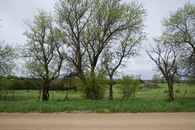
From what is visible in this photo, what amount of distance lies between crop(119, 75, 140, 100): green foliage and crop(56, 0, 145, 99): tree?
388 centimetres

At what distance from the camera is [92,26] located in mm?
25266

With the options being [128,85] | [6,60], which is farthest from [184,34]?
[6,60]

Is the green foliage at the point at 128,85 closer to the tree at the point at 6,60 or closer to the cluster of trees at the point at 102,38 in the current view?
the cluster of trees at the point at 102,38

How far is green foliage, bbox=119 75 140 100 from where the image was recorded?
26578mm

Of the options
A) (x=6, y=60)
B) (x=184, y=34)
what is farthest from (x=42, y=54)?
(x=184, y=34)

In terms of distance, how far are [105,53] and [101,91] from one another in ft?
18.0

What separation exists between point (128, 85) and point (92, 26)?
9.19 meters

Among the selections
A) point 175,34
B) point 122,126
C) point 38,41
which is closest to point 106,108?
point 122,126

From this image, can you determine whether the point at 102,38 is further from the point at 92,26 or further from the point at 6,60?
the point at 6,60

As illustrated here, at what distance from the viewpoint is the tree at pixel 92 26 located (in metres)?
24.5

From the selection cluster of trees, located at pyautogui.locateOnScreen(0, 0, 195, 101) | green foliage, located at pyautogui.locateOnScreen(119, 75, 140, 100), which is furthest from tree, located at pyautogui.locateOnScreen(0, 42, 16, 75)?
green foliage, located at pyautogui.locateOnScreen(119, 75, 140, 100)

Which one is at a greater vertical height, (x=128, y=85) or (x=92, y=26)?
(x=92, y=26)

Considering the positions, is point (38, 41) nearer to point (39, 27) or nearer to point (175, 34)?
point (39, 27)

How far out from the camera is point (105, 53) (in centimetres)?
2809
